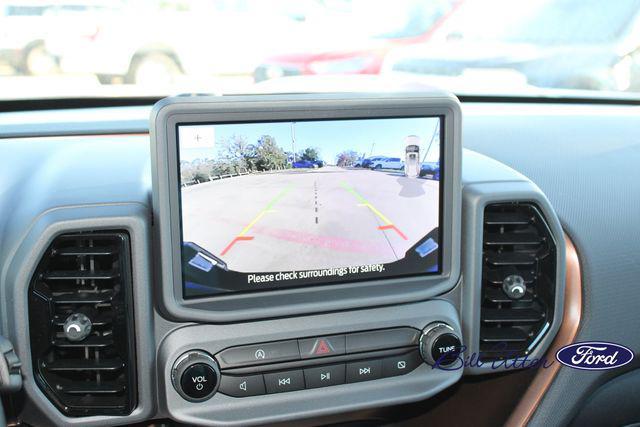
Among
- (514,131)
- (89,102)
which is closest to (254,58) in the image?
(89,102)

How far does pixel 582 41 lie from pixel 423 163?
1822 mm

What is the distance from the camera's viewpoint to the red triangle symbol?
6.43 ft

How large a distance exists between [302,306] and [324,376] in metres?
0.22

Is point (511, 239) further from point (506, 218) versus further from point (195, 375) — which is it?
point (195, 375)

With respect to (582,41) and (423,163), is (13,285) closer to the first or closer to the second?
(423,163)

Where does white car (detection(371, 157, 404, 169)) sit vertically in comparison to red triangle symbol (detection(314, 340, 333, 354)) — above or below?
above

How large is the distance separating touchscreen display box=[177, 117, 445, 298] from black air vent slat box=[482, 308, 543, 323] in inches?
12.4

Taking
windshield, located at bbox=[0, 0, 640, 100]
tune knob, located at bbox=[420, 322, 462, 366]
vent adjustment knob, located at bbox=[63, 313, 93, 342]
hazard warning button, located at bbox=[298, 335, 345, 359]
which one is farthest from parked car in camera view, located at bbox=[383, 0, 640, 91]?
vent adjustment knob, located at bbox=[63, 313, 93, 342]

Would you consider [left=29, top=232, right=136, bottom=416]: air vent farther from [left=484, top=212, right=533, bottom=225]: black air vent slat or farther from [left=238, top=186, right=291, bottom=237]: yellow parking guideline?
[left=484, top=212, right=533, bottom=225]: black air vent slat

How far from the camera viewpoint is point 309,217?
73.0 inches

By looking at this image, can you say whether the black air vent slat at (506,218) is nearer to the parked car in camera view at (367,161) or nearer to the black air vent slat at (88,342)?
the parked car in camera view at (367,161)

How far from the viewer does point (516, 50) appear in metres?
3.39

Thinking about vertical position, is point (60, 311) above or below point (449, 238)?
below

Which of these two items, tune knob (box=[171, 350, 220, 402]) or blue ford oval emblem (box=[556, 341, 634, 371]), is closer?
tune knob (box=[171, 350, 220, 402])
